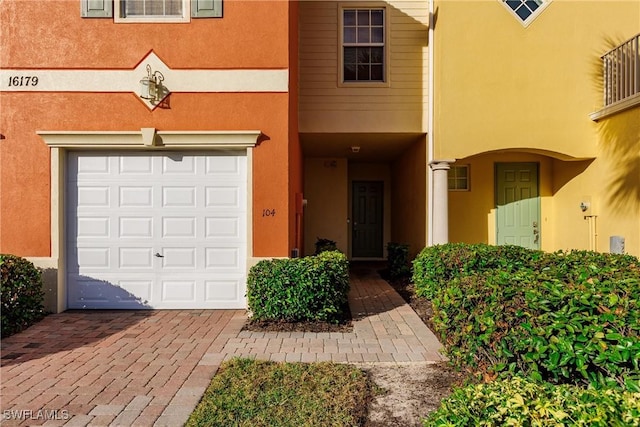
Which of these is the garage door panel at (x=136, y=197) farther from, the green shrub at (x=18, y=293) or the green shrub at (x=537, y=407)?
the green shrub at (x=537, y=407)

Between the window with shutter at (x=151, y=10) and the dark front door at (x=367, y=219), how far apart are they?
24.3 feet

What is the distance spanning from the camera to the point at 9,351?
463 cm

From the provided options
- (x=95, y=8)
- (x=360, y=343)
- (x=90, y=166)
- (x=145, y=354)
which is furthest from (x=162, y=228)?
(x=360, y=343)

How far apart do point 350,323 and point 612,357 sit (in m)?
3.79

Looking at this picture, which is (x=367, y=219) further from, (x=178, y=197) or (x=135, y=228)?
(x=135, y=228)

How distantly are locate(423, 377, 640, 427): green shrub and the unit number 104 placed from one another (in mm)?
7161

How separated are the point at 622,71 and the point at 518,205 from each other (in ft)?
10.8

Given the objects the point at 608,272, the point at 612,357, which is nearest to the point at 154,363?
the point at 612,357

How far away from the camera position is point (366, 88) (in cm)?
838

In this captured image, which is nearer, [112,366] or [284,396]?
[284,396]

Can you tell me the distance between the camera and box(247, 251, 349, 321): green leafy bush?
5.46m

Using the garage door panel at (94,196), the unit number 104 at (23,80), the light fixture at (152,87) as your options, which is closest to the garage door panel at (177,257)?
the garage door panel at (94,196)

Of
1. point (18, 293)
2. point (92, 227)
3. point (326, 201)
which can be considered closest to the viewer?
point (18, 293)

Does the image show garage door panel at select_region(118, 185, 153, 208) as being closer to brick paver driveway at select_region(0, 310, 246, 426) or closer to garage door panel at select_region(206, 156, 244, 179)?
garage door panel at select_region(206, 156, 244, 179)
